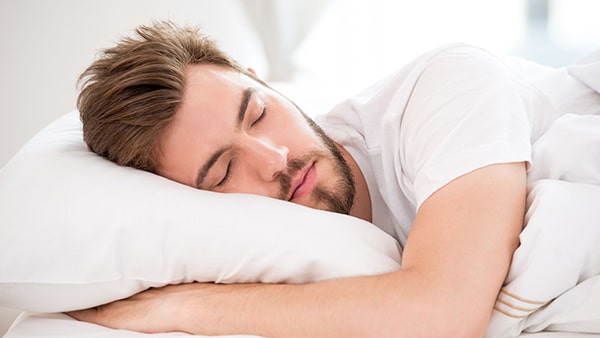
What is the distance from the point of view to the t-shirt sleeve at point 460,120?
45.3 inches

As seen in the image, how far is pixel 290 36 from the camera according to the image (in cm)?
341

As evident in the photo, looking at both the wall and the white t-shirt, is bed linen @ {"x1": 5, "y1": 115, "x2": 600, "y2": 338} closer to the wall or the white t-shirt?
the white t-shirt

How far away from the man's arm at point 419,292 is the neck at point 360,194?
40 cm

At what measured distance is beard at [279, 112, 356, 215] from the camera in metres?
1.38

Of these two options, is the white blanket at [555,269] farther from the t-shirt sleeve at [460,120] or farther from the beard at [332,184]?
the beard at [332,184]

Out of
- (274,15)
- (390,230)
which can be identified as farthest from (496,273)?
(274,15)

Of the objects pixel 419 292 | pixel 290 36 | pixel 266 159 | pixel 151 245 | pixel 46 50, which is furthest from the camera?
pixel 290 36

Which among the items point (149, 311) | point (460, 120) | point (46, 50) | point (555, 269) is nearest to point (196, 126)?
point (149, 311)

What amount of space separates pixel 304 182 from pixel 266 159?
0.10m

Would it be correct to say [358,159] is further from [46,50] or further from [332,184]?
[46,50]

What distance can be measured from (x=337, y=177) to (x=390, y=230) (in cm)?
21

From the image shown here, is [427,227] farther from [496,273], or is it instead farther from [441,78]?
[441,78]

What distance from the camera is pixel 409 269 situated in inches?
42.3

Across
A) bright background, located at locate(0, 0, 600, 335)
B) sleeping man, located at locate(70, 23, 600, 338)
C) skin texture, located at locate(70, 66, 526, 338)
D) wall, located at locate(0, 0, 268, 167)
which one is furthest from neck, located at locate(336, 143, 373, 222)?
wall, located at locate(0, 0, 268, 167)
